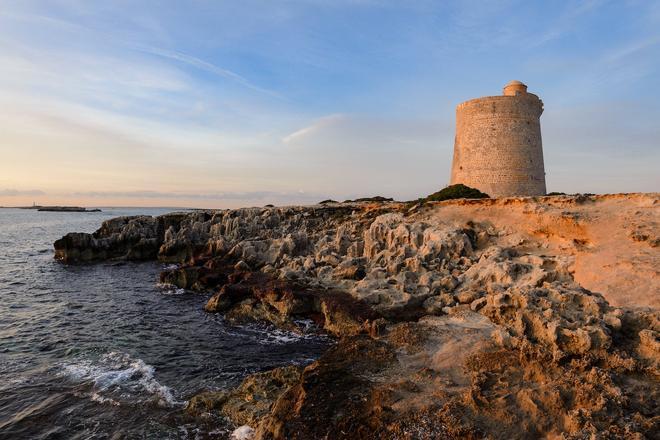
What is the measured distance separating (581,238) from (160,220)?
3753cm

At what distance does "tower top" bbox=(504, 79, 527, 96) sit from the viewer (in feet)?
105

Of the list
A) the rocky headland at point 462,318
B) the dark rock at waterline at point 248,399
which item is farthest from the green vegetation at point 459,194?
the dark rock at waterline at point 248,399

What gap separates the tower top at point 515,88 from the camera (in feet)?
105

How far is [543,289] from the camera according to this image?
12617 mm

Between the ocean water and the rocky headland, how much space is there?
1.10m

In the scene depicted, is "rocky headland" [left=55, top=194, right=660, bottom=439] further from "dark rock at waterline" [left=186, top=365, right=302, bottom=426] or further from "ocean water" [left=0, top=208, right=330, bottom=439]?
"ocean water" [left=0, top=208, right=330, bottom=439]

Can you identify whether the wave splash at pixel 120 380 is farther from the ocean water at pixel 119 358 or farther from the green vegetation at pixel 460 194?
the green vegetation at pixel 460 194

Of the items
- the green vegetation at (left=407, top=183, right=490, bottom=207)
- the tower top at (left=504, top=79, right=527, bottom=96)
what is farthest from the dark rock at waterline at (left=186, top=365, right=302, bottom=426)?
the tower top at (left=504, top=79, right=527, bottom=96)

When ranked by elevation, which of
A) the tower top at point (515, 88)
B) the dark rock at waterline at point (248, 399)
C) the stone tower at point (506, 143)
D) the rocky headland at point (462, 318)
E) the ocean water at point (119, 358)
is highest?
the tower top at point (515, 88)

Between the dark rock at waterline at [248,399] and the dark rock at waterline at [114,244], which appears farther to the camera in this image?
the dark rock at waterline at [114,244]

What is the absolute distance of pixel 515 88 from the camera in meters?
32.2

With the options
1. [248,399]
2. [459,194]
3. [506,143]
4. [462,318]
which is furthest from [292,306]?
[506,143]

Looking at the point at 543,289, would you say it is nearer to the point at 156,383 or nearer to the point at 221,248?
the point at 156,383

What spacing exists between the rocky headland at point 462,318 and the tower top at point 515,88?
12.5 m
